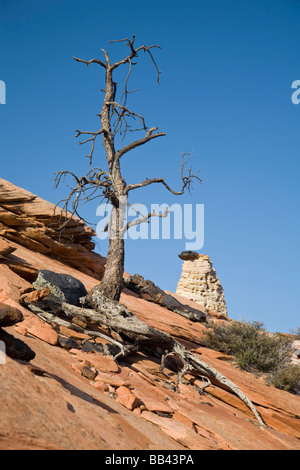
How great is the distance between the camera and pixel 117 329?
31.4 ft

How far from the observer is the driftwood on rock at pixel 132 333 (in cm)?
898

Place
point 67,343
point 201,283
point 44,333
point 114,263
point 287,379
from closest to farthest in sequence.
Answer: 1. point 44,333
2. point 67,343
3. point 287,379
4. point 114,263
5. point 201,283

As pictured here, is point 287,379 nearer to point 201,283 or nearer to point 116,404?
point 116,404

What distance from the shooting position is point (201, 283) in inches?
1192

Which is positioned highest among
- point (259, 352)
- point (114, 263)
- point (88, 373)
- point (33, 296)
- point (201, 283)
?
point (201, 283)

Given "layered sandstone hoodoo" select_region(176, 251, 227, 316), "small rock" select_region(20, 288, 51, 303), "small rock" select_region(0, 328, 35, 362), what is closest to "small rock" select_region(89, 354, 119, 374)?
"small rock" select_region(20, 288, 51, 303)

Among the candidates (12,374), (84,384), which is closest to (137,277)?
(84,384)

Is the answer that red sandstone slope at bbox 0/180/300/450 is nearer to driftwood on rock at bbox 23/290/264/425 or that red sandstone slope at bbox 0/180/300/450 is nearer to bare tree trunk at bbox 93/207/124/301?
driftwood on rock at bbox 23/290/264/425

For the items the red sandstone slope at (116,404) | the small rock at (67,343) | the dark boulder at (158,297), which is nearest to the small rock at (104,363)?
the red sandstone slope at (116,404)

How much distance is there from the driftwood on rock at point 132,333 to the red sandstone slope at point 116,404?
0.28m

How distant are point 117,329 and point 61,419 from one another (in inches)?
223

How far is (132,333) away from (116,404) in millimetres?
3702

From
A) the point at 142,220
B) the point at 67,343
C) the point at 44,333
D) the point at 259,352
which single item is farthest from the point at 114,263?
the point at 259,352

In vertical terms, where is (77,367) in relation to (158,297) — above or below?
below
